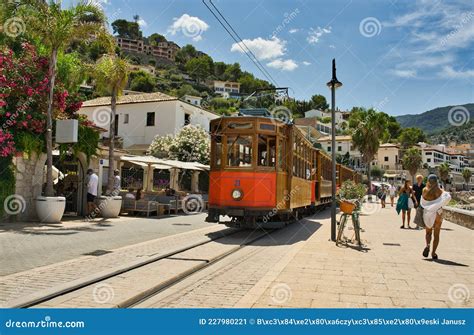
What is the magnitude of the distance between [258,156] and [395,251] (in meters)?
4.15

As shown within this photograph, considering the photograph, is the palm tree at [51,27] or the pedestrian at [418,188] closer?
the palm tree at [51,27]

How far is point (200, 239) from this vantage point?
11.0 metres

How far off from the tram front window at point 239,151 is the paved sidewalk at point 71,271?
2512mm

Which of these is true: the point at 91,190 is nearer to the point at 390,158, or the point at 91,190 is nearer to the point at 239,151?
the point at 239,151

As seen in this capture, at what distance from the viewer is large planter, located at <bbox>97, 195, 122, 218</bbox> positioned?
16.6 metres

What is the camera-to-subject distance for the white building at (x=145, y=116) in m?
38.5

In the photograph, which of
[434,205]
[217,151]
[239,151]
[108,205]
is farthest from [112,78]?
[434,205]

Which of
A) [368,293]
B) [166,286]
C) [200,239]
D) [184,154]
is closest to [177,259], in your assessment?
[166,286]

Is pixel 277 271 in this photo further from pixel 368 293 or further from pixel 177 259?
pixel 177 259

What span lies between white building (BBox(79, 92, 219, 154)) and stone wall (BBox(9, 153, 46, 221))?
23404 mm

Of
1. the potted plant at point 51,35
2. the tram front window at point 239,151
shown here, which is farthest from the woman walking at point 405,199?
the potted plant at point 51,35

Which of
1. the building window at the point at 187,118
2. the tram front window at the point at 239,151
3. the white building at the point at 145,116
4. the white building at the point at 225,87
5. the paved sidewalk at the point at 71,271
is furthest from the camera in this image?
the white building at the point at 225,87

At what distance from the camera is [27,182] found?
14.3 metres

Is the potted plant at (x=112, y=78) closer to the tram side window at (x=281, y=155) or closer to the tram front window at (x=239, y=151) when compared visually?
the tram front window at (x=239, y=151)
